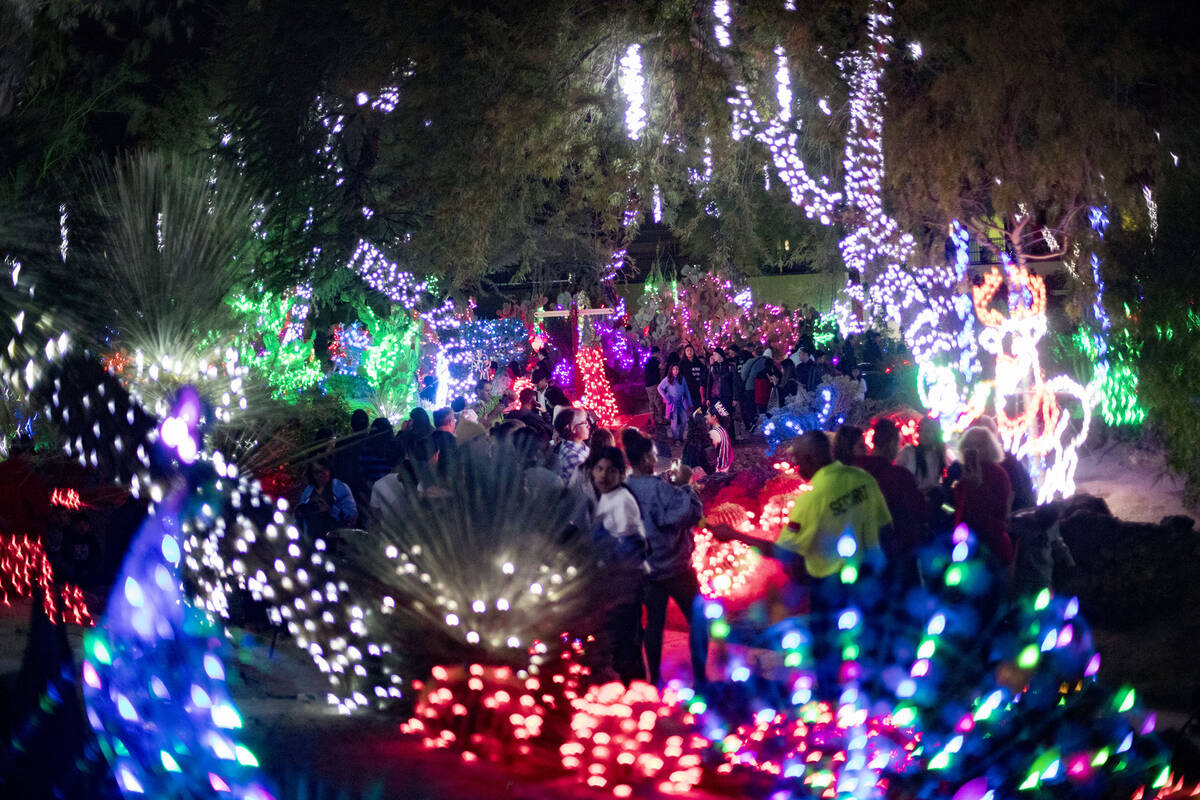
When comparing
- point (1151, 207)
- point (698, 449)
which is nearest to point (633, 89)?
point (698, 449)

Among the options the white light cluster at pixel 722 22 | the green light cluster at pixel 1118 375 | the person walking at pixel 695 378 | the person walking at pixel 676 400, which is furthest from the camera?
the person walking at pixel 695 378

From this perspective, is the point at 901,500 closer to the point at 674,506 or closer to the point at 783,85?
the point at 674,506

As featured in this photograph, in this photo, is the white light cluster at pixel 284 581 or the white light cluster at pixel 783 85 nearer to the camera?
the white light cluster at pixel 284 581

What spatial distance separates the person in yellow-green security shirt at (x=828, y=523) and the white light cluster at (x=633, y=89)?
7.59m

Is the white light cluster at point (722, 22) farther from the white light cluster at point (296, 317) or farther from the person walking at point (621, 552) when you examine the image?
the white light cluster at point (296, 317)

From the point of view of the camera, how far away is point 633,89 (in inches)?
508

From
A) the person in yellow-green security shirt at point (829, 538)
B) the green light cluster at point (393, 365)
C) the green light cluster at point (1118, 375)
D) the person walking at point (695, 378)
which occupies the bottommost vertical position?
the person in yellow-green security shirt at point (829, 538)

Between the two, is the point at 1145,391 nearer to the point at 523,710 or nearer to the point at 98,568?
the point at 523,710

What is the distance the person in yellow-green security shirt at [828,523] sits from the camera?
596cm

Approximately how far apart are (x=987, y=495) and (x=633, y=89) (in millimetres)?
7615

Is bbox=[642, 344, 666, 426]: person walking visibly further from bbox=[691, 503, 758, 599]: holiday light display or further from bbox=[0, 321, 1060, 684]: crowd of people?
bbox=[0, 321, 1060, 684]: crowd of people

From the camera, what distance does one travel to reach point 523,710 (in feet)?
19.8

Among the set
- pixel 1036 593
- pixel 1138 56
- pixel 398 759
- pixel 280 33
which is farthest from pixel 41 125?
pixel 1138 56

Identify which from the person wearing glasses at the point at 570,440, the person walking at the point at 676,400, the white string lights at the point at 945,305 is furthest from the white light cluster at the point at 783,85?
the person walking at the point at 676,400
